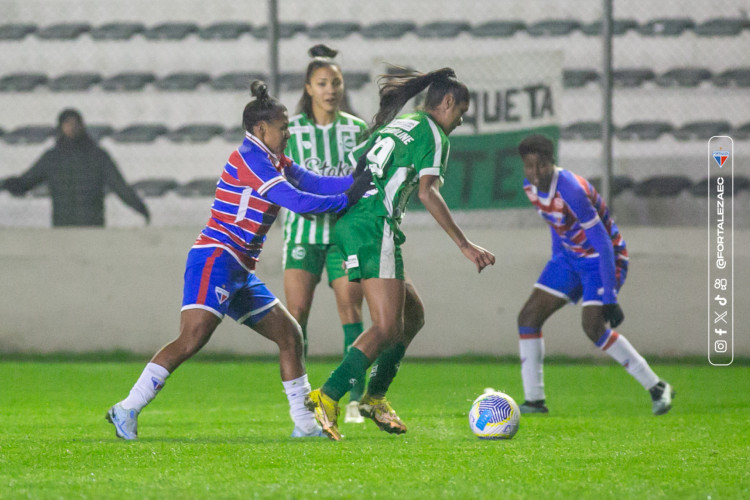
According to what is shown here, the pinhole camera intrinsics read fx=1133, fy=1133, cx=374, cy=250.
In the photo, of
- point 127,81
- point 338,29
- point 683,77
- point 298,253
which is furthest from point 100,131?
point 683,77

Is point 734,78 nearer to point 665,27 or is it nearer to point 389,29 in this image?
point 665,27

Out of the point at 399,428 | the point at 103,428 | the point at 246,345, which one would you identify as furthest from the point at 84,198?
the point at 399,428

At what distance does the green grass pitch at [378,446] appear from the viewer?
387 cm

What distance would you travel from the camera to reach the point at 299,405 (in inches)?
209

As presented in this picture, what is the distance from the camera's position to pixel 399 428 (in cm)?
544

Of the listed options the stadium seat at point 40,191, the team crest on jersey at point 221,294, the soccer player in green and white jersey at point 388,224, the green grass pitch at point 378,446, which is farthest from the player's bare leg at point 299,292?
the stadium seat at point 40,191

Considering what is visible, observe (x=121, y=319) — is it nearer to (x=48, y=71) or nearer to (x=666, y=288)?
(x=48, y=71)

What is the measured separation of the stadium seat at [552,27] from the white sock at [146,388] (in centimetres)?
643

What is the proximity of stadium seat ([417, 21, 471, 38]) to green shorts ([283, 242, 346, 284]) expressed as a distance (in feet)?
15.7

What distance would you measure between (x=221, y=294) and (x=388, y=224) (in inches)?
32.5

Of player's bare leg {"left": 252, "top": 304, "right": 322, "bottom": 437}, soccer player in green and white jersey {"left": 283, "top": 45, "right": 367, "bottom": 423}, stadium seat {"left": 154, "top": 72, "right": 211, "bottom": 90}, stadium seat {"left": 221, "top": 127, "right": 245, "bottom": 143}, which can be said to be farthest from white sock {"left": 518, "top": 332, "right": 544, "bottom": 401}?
stadium seat {"left": 154, "top": 72, "right": 211, "bottom": 90}

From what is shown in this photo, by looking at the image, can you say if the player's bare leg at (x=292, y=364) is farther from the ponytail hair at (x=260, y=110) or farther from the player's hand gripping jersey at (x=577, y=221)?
the player's hand gripping jersey at (x=577, y=221)

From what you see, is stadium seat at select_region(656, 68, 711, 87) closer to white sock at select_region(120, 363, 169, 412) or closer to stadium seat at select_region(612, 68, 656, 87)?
stadium seat at select_region(612, 68, 656, 87)

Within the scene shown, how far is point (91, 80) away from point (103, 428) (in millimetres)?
6364
